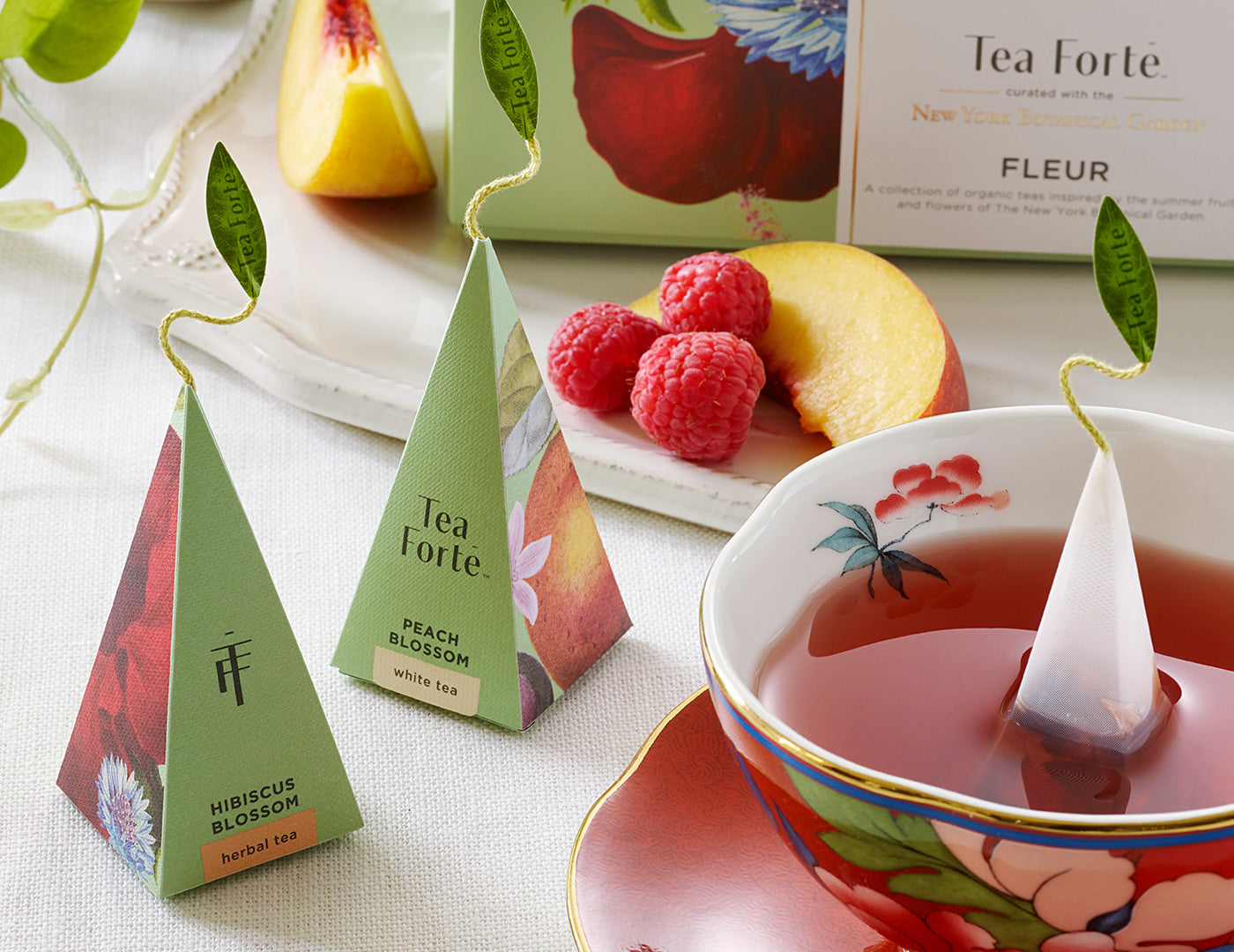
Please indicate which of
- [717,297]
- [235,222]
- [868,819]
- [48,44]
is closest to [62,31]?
[48,44]

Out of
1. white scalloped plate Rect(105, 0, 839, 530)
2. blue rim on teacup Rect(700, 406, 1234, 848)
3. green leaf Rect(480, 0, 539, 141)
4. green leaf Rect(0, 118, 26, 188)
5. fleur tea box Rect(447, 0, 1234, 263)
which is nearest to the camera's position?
blue rim on teacup Rect(700, 406, 1234, 848)

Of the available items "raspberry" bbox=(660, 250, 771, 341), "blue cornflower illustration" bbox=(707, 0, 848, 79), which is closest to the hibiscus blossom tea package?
"blue cornflower illustration" bbox=(707, 0, 848, 79)

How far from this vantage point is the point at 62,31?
1.56 ft

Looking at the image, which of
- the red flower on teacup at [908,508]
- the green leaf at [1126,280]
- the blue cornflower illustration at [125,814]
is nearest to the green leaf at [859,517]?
the red flower on teacup at [908,508]

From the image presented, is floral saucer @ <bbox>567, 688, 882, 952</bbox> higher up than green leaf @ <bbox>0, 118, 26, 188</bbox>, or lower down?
lower down

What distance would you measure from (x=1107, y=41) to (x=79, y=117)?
662 millimetres

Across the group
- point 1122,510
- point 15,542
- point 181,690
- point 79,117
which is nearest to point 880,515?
point 1122,510

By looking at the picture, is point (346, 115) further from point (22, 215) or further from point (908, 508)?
point (908, 508)

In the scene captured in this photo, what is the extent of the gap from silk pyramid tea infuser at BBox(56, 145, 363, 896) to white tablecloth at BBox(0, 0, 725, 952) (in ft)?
0.05

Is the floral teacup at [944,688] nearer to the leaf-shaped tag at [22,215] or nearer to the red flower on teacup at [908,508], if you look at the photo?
the red flower on teacup at [908,508]

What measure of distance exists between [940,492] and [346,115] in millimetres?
473

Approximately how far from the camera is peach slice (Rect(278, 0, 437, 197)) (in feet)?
2.43

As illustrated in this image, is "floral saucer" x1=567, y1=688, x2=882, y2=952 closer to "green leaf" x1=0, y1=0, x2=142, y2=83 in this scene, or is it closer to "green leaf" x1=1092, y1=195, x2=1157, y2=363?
"green leaf" x1=1092, y1=195, x2=1157, y2=363

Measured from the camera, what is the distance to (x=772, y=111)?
2.33ft
